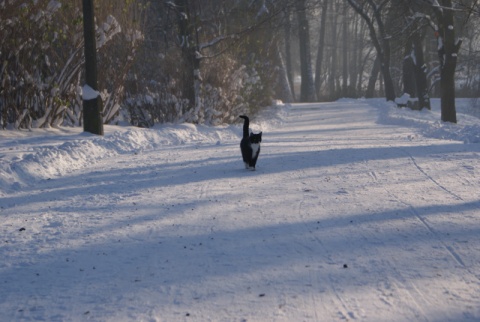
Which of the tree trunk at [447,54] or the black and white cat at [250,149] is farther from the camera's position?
the tree trunk at [447,54]

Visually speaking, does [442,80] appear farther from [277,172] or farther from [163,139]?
[277,172]

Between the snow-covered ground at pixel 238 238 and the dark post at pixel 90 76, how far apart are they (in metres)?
2.81

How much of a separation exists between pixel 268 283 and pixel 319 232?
1.60 meters

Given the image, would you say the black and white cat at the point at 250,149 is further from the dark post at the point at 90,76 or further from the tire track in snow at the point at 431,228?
the dark post at the point at 90,76

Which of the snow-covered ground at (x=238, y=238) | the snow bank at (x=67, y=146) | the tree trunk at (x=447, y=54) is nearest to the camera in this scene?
the snow-covered ground at (x=238, y=238)

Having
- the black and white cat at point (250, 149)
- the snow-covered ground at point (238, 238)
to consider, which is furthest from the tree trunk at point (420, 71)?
the black and white cat at point (250, 149)

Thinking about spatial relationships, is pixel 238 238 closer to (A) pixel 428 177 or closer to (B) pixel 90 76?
(A) pixel 428 177

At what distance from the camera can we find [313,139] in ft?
55.4

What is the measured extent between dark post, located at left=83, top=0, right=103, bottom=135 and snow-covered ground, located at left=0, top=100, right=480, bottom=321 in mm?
2806

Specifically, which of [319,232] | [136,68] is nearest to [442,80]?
[136,68]

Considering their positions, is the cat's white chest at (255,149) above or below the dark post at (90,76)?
below

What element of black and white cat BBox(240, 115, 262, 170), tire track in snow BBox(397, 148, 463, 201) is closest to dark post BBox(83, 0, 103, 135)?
black and white cat BBox(240, 115, 262, 170)

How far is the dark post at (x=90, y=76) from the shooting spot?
1377 cm

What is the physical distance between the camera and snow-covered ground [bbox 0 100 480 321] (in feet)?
13.2
